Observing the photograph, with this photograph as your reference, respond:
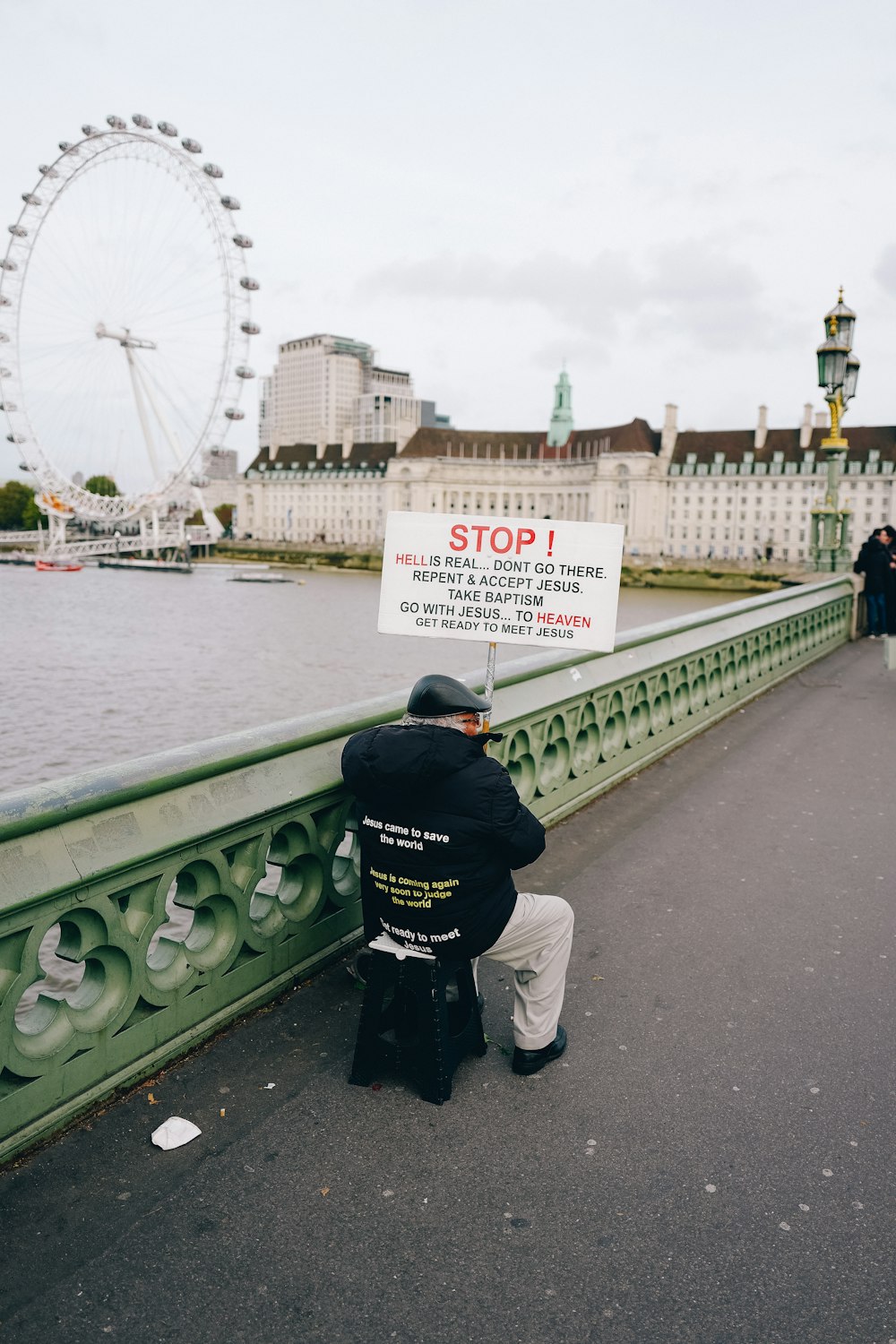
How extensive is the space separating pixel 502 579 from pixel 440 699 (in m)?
1.46

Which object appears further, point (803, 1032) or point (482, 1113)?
point (803, 1032)

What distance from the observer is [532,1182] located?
10.1ft

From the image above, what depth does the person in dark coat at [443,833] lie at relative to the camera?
330 cm

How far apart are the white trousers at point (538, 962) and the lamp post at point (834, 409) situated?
14.2 meters

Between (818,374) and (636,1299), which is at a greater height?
(818,374)

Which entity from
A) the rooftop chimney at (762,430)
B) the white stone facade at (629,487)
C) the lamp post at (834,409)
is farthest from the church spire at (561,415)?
the lamp post at (834,409)

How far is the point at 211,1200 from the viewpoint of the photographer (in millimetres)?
2943

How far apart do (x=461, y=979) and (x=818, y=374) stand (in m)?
15.9

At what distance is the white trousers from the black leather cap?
0.71m

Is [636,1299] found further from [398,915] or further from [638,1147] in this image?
[398,915]

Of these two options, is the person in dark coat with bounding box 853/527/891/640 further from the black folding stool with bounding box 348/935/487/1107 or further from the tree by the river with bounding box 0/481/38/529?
the tree by the river with bounding box 0/481/38/529

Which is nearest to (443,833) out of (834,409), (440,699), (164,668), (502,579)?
(440,699)

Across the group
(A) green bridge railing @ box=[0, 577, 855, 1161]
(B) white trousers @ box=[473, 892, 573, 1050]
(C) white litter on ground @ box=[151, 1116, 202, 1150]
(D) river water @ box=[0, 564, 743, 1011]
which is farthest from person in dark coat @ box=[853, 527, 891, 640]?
(C) white litter on ground @ box=[151, 1116, 202, 1150]

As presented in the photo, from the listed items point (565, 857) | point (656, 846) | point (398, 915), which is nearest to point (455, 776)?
point (398, 915)
